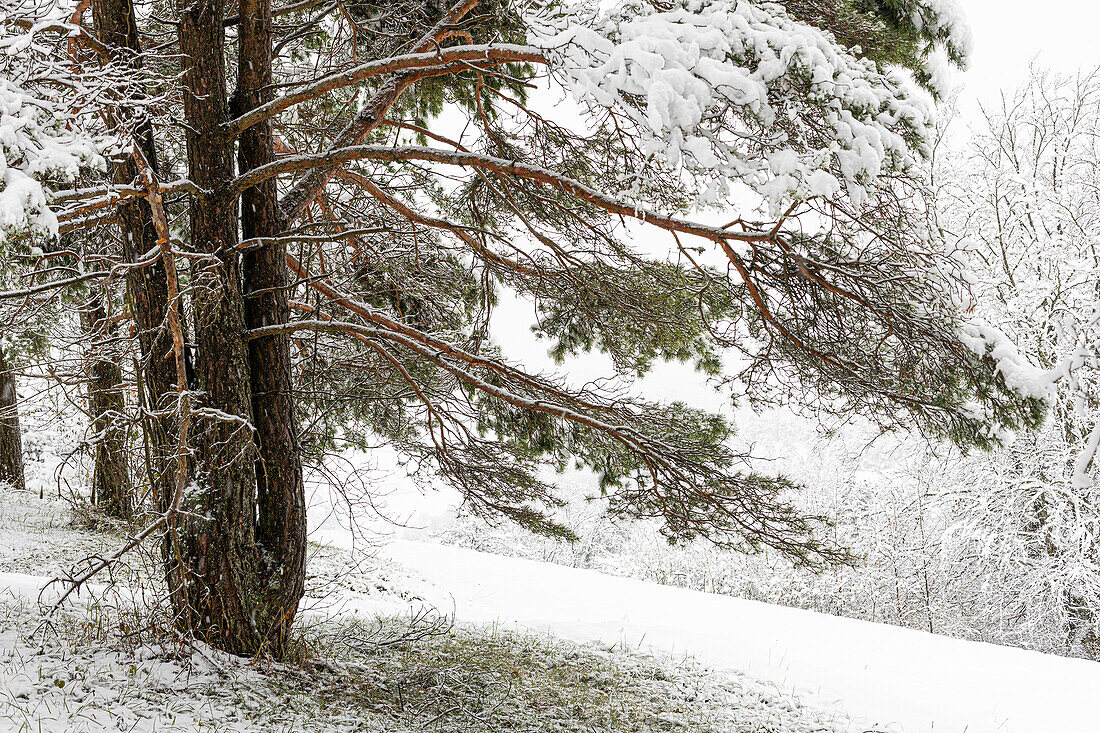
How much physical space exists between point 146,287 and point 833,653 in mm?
7104

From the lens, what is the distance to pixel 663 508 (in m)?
4.70

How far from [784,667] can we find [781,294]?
13.0 ft

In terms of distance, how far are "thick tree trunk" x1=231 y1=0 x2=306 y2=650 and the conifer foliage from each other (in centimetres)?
2

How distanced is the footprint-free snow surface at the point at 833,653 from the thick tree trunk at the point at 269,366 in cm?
274

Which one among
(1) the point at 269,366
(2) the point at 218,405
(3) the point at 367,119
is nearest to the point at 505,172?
(3) the point at 367,119

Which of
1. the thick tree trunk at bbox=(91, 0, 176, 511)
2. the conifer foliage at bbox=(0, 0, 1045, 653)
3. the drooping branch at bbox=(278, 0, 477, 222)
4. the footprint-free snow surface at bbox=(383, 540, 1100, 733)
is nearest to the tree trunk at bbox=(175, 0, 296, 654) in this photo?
the conifer foliage at bbox=(0, 0, 1045, 653)

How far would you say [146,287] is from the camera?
4074mm

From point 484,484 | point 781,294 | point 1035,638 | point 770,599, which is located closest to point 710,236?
point 781,294

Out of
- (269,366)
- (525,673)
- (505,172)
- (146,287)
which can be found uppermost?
(505,172)

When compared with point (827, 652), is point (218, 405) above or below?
above

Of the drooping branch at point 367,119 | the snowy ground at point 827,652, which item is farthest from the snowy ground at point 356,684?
the drooping branch at point 367,119

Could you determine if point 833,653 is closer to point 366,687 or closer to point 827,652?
point 827,652

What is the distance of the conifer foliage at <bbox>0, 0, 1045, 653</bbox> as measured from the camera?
2.61 m

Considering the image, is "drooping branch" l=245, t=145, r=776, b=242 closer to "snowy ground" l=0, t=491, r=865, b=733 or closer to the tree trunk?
the tree trunk
